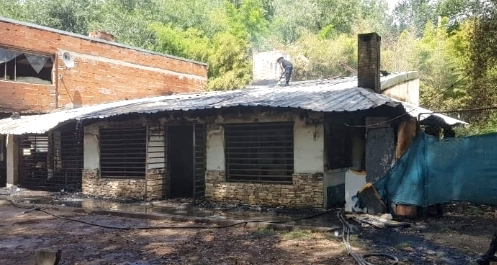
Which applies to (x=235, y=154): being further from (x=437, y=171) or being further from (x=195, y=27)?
(x=195, y=27)

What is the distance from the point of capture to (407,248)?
6.91 m

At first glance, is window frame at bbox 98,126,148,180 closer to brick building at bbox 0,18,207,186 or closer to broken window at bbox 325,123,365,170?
brick building at bbox 0,18,207,186

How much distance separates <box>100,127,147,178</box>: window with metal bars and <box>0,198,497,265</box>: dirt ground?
4.14 meters

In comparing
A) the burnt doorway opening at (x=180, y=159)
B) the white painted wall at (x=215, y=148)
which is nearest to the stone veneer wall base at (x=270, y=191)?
the white painted wall at (x=215, y=148)

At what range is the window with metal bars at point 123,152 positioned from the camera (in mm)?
13562

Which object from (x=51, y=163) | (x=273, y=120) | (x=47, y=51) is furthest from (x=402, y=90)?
(x=47, y=51)

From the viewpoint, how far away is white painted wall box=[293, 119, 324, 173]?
1048 centimetres

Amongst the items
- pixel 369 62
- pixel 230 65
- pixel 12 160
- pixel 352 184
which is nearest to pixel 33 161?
pixel 12 160

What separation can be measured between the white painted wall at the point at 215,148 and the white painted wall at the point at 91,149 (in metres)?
4.51

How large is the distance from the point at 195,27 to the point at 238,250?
36.1 meters

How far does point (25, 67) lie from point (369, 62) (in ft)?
48.4

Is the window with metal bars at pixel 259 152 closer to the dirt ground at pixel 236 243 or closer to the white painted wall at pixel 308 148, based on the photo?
the white painted wall at pixel 308 148

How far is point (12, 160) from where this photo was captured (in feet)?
54.9

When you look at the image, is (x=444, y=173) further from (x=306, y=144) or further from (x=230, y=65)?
(x=230, y=65)
